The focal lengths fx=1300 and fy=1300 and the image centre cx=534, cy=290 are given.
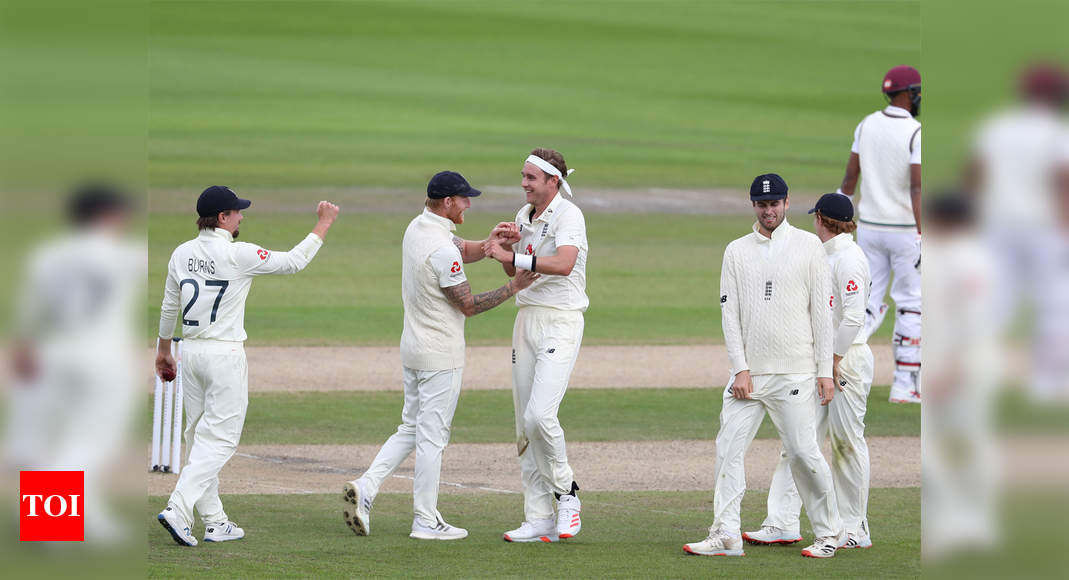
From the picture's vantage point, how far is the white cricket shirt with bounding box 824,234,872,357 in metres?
6.92

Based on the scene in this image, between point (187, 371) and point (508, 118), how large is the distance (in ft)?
123

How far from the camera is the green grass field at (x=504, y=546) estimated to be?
609 cm

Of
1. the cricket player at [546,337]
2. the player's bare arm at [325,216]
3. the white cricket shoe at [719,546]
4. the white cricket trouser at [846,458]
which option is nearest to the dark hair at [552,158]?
the cricket player at [546,337]

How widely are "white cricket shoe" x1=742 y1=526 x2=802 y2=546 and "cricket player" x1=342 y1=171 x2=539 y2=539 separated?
158 cm

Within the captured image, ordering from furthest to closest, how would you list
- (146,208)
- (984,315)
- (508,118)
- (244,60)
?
(244,60) < (508,118) < (146,208) < (984,315)

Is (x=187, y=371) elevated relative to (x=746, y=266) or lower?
lower

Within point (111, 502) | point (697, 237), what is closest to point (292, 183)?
point (697, 237)

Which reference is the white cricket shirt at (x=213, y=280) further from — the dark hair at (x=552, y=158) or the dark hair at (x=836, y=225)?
the dark hair at (x=836, y=225)

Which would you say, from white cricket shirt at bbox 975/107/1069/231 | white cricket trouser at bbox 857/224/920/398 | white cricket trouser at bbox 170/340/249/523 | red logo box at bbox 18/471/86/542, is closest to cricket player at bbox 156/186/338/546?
white cricket trouser at bbox 170/340/249/523

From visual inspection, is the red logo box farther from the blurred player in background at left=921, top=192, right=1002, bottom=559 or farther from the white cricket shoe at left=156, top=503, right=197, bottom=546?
the white cricket shoe at left=156, top=503, right=197, bottom=546

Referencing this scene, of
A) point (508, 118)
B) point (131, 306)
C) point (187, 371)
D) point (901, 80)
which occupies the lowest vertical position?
point (187, 371)

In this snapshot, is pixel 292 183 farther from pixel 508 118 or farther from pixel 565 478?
pixel 565 478

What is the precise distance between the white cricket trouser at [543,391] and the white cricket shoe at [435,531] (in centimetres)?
42

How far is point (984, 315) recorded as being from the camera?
5.22 ft
